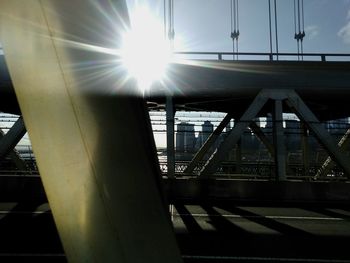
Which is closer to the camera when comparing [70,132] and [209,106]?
[70,132]

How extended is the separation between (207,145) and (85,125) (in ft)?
64.7

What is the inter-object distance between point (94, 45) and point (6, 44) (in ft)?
0.95

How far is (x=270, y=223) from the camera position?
909 cm

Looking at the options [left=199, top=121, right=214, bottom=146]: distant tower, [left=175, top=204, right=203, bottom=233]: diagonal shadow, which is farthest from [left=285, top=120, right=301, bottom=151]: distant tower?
[left=175, top=204, right=203, bottom=233]: diagonal shadow

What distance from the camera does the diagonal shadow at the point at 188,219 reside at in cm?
821

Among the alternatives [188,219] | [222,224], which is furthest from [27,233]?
[222,224]

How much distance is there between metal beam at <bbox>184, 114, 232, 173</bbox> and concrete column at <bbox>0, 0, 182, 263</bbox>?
61.0 feet

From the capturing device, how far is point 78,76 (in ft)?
4.20

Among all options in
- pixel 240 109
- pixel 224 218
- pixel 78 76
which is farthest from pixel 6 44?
pixel 240 109

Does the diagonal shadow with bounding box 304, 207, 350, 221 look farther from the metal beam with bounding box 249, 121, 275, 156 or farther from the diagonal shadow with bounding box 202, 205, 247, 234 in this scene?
the metal beam with bounding box 249, 121, 275, 156

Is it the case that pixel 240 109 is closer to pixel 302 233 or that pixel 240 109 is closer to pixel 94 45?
pixel 302 233

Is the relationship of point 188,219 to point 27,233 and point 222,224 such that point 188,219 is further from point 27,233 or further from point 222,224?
point 27,233

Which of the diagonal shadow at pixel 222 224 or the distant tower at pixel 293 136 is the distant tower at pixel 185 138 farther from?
the diagonal shadow at pixel 222 224

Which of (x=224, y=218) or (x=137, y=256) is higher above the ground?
(x=137, y=256)
